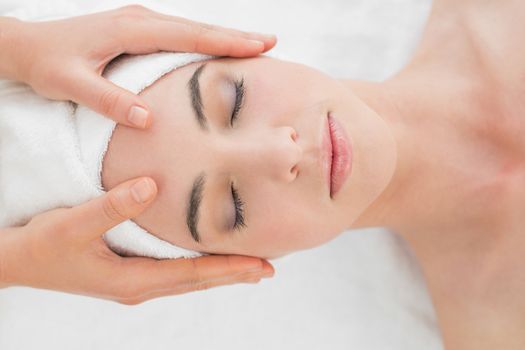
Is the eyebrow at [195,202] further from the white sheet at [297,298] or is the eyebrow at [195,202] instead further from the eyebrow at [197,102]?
the white sheet at [297,298]

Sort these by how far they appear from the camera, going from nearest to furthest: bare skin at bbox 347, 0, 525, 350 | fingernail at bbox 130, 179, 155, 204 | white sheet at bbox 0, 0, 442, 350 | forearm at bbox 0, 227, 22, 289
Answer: fingernail at bbox 130, 179, 155, 204
forearm at bbox 0, 227, 22, 289
bare skin at bbox 347, 0, 525, 350
white sheet at bbox 0, 0, 442, 350

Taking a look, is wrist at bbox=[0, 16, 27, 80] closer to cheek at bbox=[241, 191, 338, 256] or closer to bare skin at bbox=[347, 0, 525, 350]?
cheek at bbox=[241, 191, 338, 256]

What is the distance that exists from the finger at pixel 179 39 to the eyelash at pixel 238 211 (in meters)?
0.30

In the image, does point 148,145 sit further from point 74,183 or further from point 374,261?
point 374,261

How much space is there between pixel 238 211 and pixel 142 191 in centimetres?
22

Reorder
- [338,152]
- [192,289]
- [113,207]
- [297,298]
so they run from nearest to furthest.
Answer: [113,207]
[338,152]
[192,289]
[297,298]

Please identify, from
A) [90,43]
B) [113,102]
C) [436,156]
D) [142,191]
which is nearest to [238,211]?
[142,191]

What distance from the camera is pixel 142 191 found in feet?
3.82

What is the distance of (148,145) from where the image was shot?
121 cm

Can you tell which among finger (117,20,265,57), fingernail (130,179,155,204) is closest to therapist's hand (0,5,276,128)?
finger (117,20,265,57)

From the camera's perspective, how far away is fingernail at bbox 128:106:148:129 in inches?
45.9

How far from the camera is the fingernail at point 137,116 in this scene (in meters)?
1.17

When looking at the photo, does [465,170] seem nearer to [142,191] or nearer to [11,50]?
[142,191]

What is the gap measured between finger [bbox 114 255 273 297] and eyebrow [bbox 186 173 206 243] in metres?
0.11
